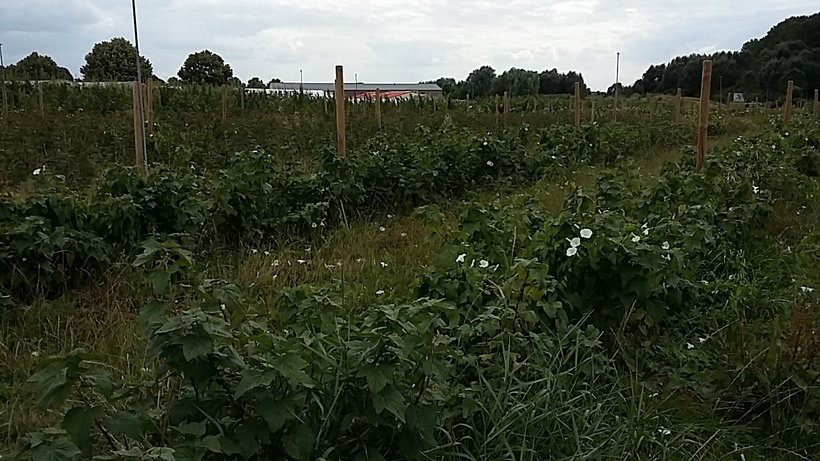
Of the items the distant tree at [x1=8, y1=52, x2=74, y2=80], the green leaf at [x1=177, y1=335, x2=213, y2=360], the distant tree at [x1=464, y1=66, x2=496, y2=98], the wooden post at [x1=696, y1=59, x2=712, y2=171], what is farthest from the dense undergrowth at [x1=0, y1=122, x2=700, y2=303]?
the distant tree at [x1=464, y1=66, x2=496, y2=98]

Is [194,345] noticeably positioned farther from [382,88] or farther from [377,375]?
[382,88]

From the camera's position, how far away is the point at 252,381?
1.72 meters

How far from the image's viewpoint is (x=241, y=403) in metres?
1.88

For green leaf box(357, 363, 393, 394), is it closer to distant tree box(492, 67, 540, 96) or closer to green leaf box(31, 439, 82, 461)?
green leaf box(31, 439, 82, 461)

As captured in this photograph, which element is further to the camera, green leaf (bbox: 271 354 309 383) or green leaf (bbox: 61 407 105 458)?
green leaf (bbox: 271 354 309 383)

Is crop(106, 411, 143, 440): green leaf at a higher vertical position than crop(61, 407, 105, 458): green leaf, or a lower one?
lower

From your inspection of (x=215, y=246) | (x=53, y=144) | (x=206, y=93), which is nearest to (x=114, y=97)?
(x=206, y=93)

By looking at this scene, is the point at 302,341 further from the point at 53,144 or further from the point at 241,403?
the point at 53,144

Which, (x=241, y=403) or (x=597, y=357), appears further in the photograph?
(x=597, y=357)

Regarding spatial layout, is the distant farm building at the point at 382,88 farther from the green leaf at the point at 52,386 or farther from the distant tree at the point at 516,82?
the green leaf at the point at 52,386

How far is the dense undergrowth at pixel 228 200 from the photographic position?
12.7 ft

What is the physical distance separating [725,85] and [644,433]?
4279cm

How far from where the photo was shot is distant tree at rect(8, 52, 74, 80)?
1702 cm

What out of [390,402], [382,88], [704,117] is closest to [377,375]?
[390,402]
